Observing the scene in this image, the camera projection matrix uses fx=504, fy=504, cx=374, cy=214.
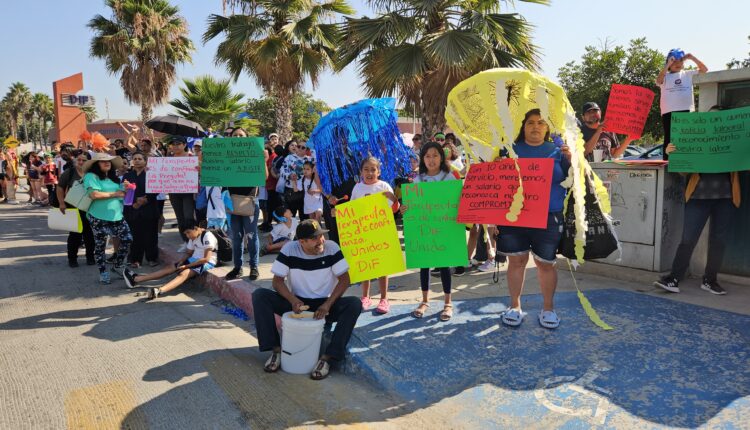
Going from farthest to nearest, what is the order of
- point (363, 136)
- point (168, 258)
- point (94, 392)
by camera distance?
point (168, 258), point (363, 136), point (94, 392)

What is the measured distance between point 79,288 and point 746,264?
7743mm

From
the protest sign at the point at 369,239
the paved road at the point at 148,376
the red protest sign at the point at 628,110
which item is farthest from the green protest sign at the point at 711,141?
the paved road at the point at 148,376

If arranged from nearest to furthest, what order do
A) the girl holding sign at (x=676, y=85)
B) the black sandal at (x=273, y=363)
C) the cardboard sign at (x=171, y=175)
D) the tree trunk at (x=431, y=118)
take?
the black sandal at (x=273, y=363), the girl holding sign at (x=676, y=85), the cardboard sign at (x=171, y=175), the tree trunk at (x=431, y=118)

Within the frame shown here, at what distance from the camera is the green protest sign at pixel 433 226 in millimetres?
4316

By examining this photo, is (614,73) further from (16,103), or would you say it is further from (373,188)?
(16,103)

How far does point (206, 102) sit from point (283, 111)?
3.93m

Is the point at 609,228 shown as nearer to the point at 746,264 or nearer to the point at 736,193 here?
the point at 736,193

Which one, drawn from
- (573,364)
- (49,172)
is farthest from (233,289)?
(49,172)

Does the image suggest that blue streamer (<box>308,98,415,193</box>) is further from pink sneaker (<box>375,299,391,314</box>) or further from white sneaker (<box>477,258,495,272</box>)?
white sneaker (<box>477,258,495,272</box>)

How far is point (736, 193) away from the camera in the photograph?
16.1 feet

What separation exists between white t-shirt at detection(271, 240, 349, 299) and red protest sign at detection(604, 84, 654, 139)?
3.63m

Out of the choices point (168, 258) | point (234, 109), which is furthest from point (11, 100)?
point (168, 258)

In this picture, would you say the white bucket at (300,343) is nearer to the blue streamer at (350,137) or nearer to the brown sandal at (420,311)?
the brown sandal at (420,311)

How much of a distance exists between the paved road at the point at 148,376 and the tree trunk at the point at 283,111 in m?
11.5
